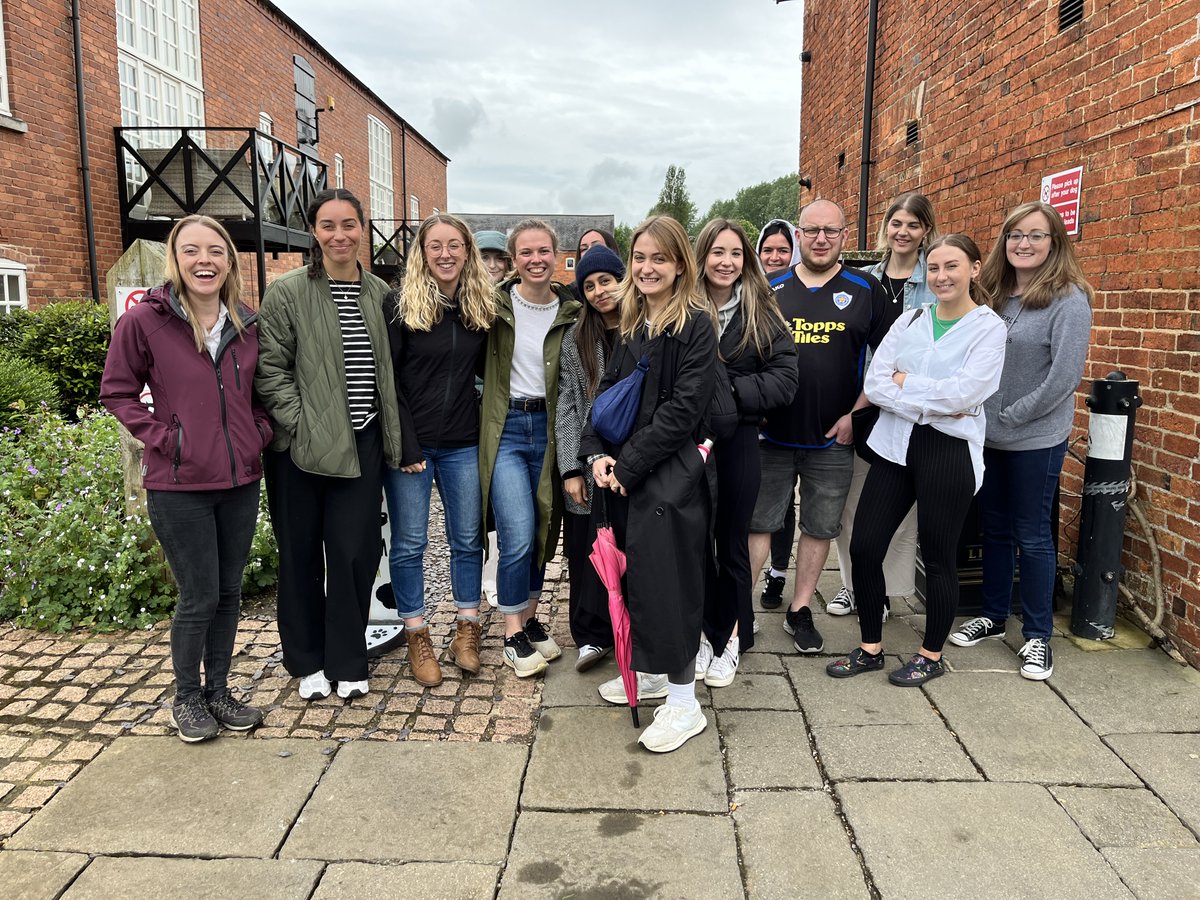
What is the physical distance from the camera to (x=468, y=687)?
138 inches

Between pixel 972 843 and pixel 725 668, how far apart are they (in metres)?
1.24

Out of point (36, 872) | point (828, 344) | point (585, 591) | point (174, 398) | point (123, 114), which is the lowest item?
point (36, 872)

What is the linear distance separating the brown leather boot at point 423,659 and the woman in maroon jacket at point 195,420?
812 millimetres

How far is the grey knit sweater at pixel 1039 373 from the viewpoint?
3.44 meters

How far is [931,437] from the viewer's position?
3342 millimetres

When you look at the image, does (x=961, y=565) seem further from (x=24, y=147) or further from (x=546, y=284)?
(x=24, y=147)

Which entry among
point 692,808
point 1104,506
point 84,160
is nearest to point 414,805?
point 692,808

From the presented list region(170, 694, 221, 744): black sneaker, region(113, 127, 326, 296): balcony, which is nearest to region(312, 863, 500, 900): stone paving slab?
region(170, 694, 221, 744): black sneaker

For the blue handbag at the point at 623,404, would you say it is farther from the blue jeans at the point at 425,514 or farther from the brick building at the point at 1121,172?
the brick building at the point at 1121,172

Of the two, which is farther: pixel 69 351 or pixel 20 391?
pixel 69 351

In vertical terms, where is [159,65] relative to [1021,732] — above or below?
above

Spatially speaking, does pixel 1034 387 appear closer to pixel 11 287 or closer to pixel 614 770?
pixel 614 770

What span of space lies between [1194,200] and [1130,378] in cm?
89

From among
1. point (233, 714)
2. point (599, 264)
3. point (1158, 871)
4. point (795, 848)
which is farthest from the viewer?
point (599, 264)
